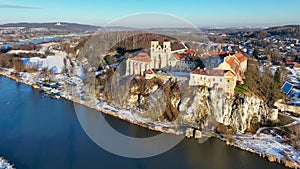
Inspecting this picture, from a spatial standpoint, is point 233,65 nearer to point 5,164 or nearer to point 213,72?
point 213,72

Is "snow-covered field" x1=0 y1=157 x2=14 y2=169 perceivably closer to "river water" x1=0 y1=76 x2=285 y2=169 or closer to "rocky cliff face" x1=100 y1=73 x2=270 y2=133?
"river water" x1=0 y1=76 x2=285 y2=169

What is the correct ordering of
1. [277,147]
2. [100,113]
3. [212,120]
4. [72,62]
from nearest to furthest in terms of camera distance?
[277,147] < [212,120] < [100,113] < [72,62]

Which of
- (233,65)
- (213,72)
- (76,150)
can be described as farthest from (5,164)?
(233,65)

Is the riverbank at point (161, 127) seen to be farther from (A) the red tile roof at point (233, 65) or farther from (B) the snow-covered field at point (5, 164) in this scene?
(B) the snow-covered field at point (5, 164)

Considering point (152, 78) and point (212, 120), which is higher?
point (152, 78)

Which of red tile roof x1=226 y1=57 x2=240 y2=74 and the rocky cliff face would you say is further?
red tile roof x1=226 y1=57 x2=240 y2=74

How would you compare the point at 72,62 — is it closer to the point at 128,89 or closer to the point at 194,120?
the point at 128,89

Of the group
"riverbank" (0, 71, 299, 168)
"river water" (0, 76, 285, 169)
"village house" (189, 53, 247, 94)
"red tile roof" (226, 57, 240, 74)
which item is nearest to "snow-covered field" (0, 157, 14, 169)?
"river water" (0, 76, 285, 169)

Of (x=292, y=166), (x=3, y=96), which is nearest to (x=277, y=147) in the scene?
(x=292, y=166)
